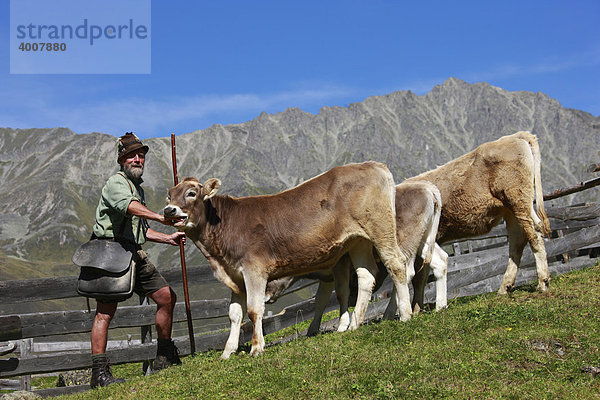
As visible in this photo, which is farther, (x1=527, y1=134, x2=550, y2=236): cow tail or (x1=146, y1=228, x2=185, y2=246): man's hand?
(x1=527, y1=134, x2=550, y2=236): cow tail

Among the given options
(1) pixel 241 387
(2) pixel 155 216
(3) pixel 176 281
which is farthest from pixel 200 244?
(1) pixel 241 387

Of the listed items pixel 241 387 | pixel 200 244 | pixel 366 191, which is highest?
pixel 366 191

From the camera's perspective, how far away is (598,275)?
1158 centimetres

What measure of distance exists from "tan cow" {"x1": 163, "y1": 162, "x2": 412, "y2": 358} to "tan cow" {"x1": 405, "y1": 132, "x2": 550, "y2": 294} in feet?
8.31

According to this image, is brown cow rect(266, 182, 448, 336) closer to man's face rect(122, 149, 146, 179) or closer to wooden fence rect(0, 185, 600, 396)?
wooden fence rect(0, 185, 600, 396)

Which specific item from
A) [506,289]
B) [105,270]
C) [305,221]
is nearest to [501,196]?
[506,289]

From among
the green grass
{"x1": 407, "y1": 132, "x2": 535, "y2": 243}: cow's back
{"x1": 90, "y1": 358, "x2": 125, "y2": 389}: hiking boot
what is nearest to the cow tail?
{"x1": 407, "y1": 132, "x2": 535, "y2": 243}: cow's back

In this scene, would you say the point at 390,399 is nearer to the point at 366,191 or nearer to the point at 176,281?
the point at 366,191

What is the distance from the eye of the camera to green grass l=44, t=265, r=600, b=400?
606 centimetres

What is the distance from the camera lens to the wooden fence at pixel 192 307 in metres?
10.8

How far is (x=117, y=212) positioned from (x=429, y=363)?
17.0 feet

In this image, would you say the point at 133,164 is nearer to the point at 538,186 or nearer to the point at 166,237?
the point at 166,237

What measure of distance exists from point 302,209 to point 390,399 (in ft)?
14.6

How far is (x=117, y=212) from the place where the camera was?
881 centimetres
